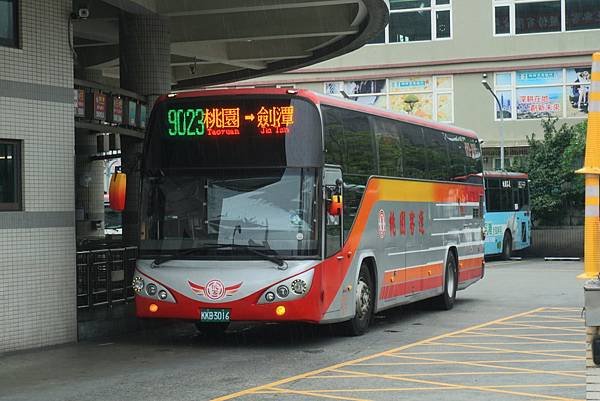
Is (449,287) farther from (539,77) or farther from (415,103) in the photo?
(415,103)

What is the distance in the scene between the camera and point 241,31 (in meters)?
20.9

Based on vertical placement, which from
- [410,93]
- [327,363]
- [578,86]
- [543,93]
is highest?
[410,93]

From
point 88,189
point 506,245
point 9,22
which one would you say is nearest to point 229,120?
point 9,22

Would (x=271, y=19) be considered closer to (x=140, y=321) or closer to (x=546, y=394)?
(x=140, y=321)

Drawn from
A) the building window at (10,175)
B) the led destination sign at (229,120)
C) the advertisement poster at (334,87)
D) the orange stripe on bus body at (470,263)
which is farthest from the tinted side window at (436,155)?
the advertisement poster at (334,87)

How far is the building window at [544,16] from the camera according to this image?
46.6m

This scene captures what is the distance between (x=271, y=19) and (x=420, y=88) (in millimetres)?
29374

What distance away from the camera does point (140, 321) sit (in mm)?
16219

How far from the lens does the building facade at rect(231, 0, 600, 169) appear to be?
46.6 m

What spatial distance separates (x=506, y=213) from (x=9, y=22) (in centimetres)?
2853

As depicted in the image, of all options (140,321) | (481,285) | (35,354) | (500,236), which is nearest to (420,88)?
(500,236)

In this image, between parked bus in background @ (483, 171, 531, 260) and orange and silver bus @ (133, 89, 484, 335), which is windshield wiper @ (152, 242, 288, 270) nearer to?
orange and silver bus @ (133, 89, 484, 335)

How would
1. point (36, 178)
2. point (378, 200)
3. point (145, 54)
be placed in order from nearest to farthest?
1. point (36, 178)
2. point (378, 200)
3. point (145, 54)

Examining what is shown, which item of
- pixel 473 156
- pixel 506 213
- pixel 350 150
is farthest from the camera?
pixel 506 213
